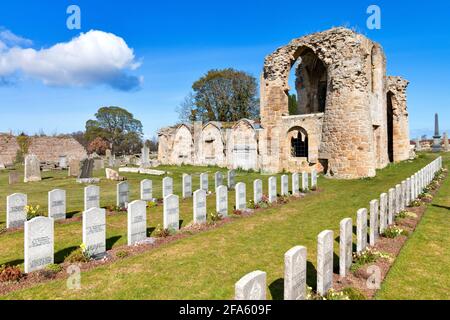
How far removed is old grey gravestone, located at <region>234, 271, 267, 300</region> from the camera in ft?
11.8

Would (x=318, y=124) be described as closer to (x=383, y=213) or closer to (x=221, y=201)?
(x=221, y=201)

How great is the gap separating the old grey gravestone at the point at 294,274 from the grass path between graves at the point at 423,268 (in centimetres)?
158

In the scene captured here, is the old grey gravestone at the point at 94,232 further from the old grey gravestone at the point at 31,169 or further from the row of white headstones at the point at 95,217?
the old grey gravestone at the point at 31,169

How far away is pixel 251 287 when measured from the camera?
369cm

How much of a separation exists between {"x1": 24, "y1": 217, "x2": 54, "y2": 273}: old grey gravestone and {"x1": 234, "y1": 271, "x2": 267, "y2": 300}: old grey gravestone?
496 cm

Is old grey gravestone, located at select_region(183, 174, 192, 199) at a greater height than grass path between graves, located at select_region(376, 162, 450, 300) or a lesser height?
greater

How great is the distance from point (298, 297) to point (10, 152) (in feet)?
158

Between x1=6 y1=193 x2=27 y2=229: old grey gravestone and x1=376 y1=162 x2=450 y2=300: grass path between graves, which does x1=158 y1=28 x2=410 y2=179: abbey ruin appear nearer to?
x1=376 y1=162 x2=450 y2=300: grass path between graves

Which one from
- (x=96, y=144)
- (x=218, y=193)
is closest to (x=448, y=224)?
(x=218, y=193)

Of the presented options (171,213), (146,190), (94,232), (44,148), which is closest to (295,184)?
(146,190)

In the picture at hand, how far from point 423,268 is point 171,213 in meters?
6.40

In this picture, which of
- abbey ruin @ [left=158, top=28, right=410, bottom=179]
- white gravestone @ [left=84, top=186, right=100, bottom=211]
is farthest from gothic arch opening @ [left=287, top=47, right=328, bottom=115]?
white gravestone @ [left=84, top=186, right=100, bottom=211]

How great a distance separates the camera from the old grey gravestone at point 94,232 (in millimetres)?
7285
